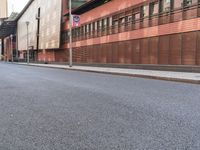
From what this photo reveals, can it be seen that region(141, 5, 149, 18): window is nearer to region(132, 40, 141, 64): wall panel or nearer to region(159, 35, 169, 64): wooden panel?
region(132, 40, 141, 64): wall panel

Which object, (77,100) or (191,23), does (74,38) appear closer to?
(191,23)

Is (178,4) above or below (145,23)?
above

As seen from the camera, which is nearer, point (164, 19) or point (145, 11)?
point (164, 19)

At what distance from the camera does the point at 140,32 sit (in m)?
32.2

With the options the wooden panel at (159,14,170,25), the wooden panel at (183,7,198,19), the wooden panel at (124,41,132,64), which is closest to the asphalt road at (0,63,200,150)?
the wooden panel at (183,7,198,19)

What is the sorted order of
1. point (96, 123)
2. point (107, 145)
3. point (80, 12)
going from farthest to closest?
point (80, 12)
point (96, 123)
point (107, 145)

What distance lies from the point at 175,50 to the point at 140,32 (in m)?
6.46

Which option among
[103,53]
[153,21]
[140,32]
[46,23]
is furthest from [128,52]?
[46,23]

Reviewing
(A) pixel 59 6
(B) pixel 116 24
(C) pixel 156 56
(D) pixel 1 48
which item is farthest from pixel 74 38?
(D) pixel 1 48

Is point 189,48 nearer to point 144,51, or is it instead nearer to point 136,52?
point 144,51

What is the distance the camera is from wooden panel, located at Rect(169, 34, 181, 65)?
26.0 m

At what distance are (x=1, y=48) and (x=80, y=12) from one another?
112 metres

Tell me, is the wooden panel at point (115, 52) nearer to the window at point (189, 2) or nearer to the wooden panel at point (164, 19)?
the wooden panel at point (164, 19)

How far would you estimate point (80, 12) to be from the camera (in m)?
51.7
